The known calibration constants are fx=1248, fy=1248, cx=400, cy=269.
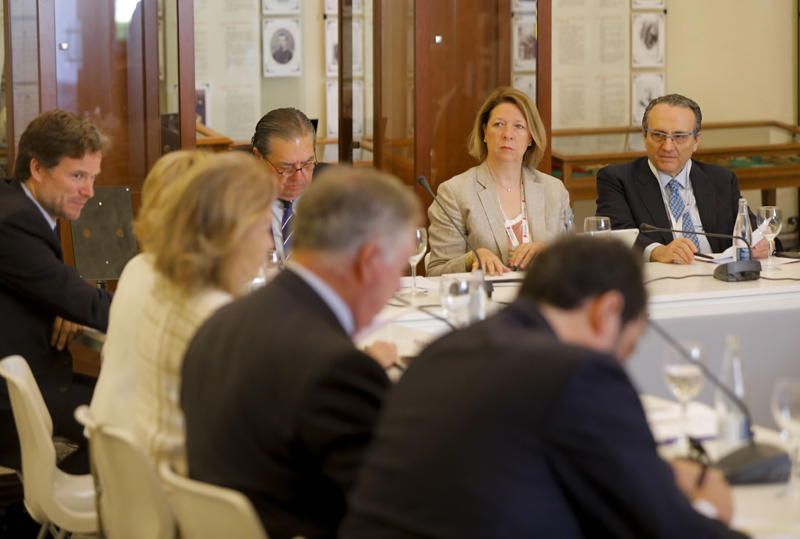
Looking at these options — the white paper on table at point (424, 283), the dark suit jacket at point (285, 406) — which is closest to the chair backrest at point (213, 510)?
the dark suit jacket at point (285, 406)

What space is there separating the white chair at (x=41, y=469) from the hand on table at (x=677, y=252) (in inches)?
94.1

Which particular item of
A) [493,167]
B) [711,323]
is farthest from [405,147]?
[711,323]

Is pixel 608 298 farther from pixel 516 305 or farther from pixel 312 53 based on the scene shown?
pixel 312 53

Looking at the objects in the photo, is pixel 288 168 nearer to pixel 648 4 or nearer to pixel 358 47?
pixel 358 47

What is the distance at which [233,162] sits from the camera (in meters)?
2.41

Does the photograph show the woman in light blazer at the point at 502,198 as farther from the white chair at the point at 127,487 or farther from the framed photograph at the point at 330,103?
the framed photograph at the point at 330,103

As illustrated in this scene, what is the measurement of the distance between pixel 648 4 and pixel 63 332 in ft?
21.9

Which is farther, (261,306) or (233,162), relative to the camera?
(233,162)

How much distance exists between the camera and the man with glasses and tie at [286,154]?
449cm

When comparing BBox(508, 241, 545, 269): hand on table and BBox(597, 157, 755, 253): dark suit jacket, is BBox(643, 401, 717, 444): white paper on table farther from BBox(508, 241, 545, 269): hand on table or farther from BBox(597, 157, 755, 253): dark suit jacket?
BBox(597, 157, 755, 253): dark suit jacket

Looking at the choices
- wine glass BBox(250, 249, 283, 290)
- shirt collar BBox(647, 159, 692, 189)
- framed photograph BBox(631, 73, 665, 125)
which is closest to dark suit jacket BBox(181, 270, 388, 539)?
wine glass BBox(250, 249, 283, 290)

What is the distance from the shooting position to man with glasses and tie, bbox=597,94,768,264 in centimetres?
511

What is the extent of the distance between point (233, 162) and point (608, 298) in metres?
0.92

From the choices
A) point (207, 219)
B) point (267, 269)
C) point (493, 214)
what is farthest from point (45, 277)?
point (493, 214)
